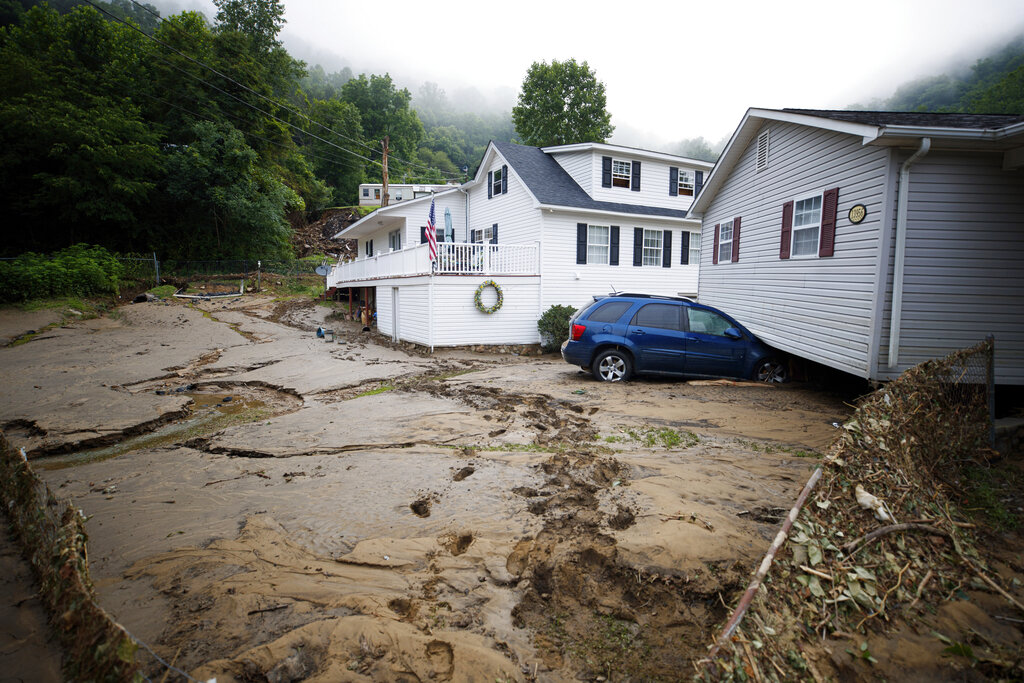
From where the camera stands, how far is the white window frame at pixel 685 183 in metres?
21.1

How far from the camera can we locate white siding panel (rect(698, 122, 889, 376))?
23.7 feet

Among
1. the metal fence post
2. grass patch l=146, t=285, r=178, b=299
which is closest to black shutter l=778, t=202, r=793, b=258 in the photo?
the metal fence post

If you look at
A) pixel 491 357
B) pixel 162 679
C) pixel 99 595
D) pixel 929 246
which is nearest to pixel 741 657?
pixel 162 679

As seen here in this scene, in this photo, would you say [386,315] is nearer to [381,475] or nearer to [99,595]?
[381,475]

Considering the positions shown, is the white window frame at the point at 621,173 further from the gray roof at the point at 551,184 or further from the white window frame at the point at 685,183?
the white window frame at the point at 685,183

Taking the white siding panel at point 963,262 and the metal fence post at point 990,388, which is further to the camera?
the white siding panel at point 963,262

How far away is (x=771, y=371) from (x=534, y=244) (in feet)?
29.0

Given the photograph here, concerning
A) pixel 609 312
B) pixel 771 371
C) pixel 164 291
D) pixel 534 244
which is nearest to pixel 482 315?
pixel 534 244

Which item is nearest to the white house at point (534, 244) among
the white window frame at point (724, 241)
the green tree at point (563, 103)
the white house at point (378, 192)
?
the white window frame at point (724, 241)

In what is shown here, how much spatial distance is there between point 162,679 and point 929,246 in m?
9.42

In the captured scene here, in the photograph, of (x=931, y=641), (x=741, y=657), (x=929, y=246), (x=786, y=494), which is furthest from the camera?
(x=929, y=246)

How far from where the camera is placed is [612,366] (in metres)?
9.48

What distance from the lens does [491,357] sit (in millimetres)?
14055

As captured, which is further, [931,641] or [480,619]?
[480,619]
